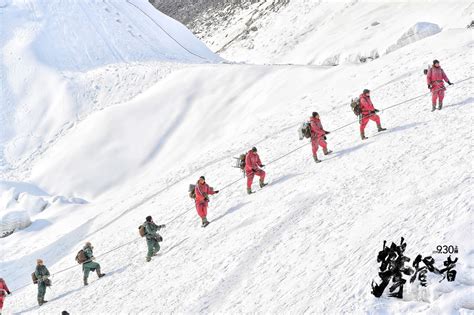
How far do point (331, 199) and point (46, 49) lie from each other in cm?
2834

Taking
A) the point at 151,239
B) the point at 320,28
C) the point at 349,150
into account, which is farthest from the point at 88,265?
the point at 320,28

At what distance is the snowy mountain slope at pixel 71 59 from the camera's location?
104 ft

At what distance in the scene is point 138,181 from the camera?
24.9m

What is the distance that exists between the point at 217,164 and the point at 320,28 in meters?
30.6

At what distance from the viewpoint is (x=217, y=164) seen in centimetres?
2180

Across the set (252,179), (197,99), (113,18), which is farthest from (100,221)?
(113,18)

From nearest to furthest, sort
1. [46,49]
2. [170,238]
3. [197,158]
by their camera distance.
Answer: [170,238] → [197,158] → [46,49]

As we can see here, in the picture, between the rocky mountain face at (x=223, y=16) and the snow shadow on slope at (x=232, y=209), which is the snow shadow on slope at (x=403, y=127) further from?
the rocky mountain face at (x=223, y=16)

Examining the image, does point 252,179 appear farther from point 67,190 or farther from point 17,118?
point 17,118

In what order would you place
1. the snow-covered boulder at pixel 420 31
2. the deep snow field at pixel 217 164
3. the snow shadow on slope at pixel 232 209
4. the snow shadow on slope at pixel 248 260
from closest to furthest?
1. the deep snow field at pixel 217 164
2. the snow shadow on slope at pixel 248 260
3. the snow shadow on slope at pixel 232 209
4. the snow-covered boulder at pixel 420 31

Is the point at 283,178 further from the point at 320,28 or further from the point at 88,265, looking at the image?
the point at 320,28

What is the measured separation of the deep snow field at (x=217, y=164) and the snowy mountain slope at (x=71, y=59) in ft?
0.41

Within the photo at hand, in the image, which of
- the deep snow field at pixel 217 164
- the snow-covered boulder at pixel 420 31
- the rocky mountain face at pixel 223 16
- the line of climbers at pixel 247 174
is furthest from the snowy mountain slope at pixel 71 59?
the rocky mountain face at pixel 223 16

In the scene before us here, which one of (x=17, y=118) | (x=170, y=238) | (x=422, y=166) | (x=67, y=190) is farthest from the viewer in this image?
(x=17, y=118)
